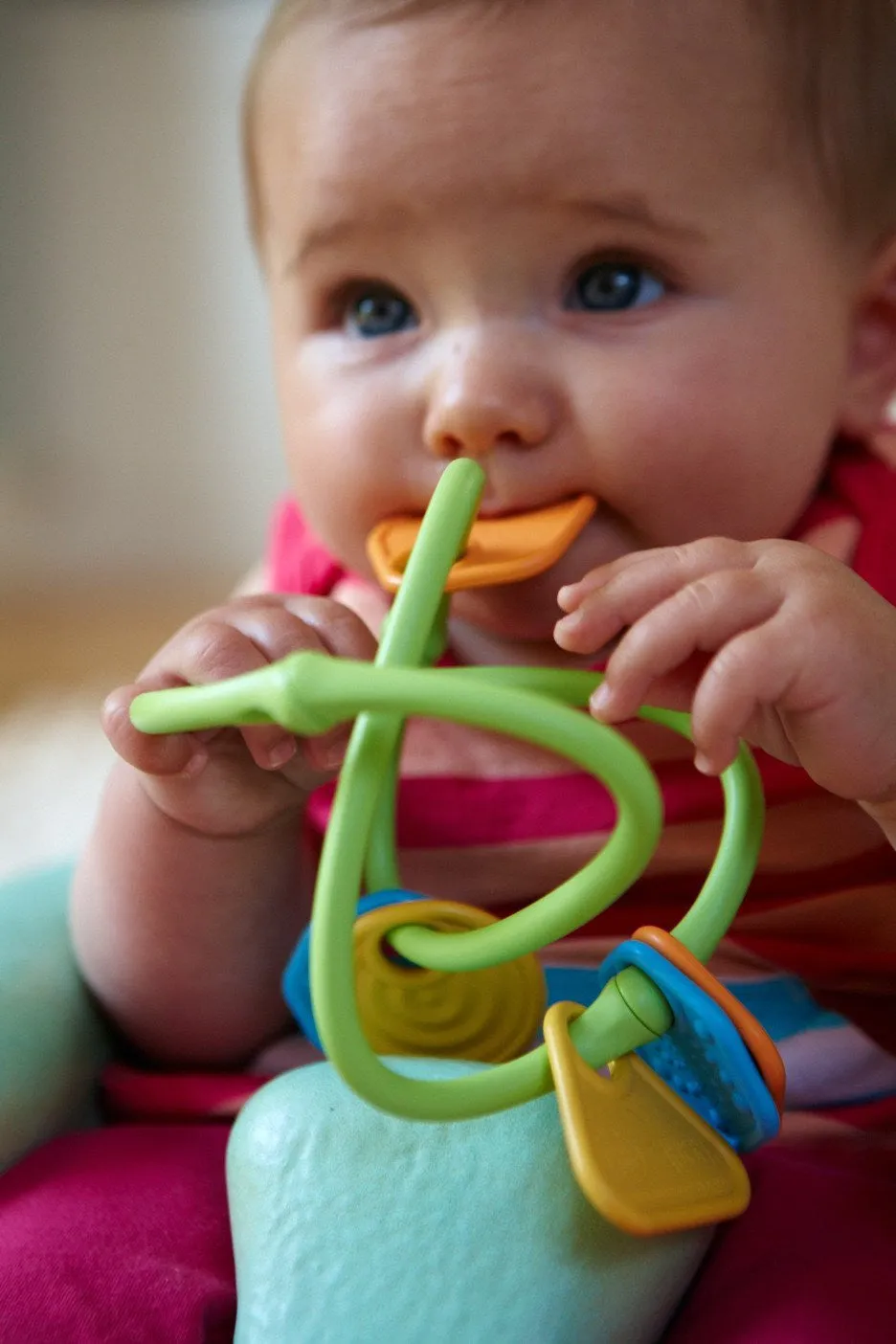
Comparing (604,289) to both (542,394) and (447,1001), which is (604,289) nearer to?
(542,394)

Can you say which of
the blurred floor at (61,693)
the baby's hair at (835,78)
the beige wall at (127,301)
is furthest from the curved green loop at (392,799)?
the beige wall at (127,301)

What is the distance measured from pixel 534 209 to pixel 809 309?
0.13 m

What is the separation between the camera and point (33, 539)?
1851 mm

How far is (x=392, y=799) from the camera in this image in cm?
45

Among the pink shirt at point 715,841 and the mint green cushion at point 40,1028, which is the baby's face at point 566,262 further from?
the mint green cushion at point 40,1028

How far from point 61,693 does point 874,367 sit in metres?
0.86

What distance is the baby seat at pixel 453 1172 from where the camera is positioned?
38cm

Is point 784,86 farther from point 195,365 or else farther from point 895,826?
point 195,365

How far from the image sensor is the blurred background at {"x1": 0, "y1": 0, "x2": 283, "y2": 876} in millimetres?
1718

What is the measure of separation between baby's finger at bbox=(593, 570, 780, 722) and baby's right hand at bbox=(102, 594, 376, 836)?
0.11 metres

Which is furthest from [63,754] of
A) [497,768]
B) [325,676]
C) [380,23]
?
[325,676]

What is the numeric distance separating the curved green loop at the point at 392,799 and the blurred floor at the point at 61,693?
1.57ft

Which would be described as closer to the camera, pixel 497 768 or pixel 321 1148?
pixel 321 1148

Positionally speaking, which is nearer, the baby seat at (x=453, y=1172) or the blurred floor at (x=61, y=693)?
the baby seat at (x=453, y=1172)
